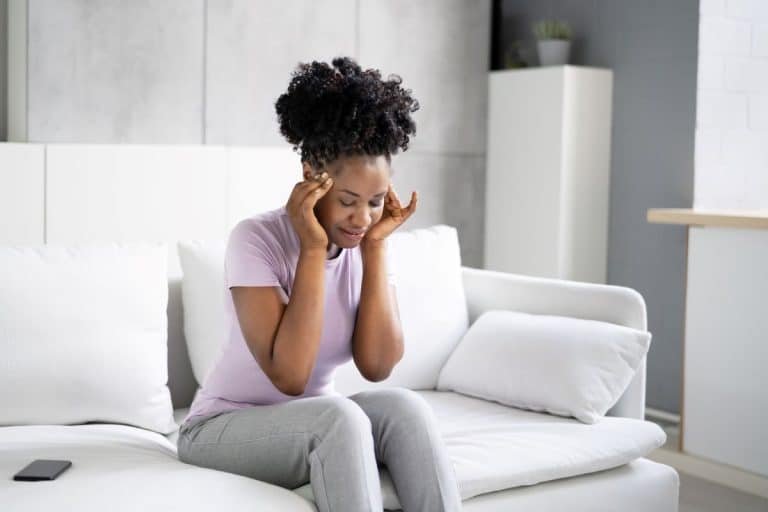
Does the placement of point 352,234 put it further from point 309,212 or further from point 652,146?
point 652,146

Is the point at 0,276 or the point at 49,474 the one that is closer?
the point at 49,474

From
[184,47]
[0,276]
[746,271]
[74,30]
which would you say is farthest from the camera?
[184,47]

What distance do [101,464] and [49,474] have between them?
130mm

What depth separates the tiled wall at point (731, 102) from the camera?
4.05 metres

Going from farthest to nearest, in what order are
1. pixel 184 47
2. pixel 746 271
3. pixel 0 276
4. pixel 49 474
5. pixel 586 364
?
pixel 184 47
pixel 746 271
pixel 586 364
pixel 0 276
pixel 49 474

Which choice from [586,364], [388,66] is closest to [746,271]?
[586,364]

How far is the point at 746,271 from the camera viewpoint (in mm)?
3430

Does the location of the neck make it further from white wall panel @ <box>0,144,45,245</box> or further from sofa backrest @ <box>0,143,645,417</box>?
white wall panel @ <box>0,144,45,245</box>

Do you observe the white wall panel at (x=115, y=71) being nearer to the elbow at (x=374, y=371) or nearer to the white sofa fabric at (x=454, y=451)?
the white sofa fabric at (x=454, y=451)

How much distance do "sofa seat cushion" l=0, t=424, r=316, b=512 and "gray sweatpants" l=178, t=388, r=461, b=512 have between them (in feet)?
0.15

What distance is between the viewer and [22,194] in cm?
328

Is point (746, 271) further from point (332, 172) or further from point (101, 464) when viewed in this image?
point (101, 464)

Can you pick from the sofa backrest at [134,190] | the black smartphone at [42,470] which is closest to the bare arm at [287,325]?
the black smartphone at [42,470]

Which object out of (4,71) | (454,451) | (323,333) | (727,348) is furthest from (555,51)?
(323,333)
